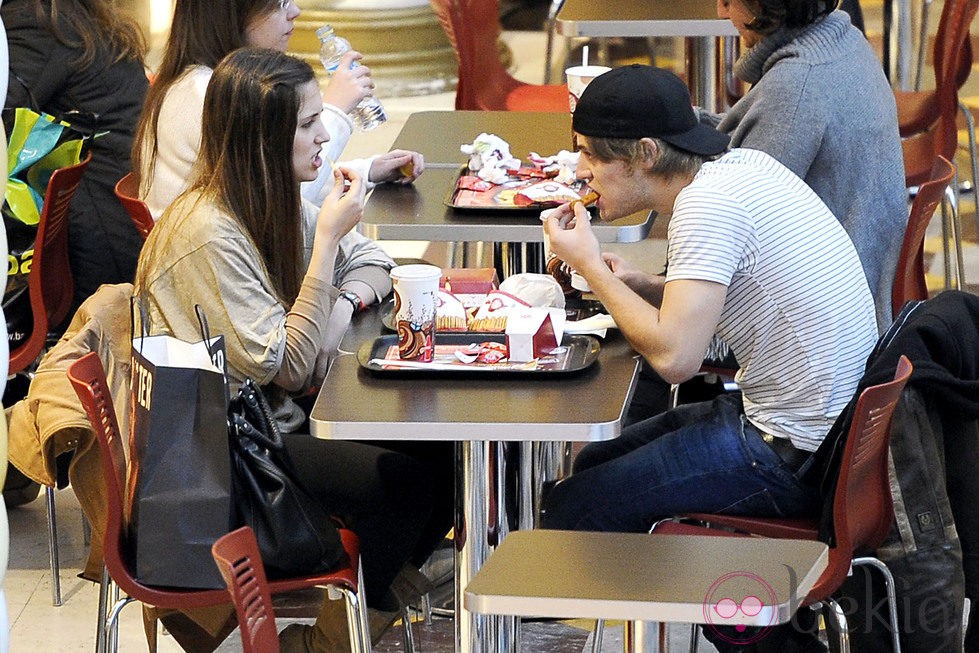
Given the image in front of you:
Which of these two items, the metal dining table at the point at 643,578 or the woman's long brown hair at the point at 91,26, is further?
A: the woman's long brown hair at the point at 91,26

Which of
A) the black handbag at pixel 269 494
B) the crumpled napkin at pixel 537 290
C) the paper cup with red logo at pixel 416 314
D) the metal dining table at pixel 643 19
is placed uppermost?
the paper cup with red logo at pixel 416 314

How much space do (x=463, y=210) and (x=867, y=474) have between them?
1.02 metres

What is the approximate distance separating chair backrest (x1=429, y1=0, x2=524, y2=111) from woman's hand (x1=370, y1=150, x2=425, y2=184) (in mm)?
1508

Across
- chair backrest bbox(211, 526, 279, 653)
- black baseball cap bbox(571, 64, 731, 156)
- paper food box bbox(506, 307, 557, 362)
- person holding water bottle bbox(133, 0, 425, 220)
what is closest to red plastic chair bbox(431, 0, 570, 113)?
person holding water bottle bbox(133, 0, 425, 220)

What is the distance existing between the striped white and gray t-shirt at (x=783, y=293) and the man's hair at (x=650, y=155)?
49mm

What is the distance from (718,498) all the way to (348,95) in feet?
4.52

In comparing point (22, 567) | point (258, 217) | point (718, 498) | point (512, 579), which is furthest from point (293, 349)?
point (22, 567)

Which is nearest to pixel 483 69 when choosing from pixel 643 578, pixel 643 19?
pixel 643 19

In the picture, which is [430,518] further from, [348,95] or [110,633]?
[348,95]

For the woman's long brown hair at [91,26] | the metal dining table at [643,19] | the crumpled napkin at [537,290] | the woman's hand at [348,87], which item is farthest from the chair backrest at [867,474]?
the woman's long brown hair at [91,26]

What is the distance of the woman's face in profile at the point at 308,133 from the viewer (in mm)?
2729

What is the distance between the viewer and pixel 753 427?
8.39 ft

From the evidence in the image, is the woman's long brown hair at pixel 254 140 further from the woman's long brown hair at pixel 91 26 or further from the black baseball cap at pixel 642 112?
the woman's long brown hair at pixel 91 26

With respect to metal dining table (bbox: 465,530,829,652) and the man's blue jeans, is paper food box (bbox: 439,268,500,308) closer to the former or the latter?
the man's blue jeans
